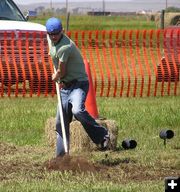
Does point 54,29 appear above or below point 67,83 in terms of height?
above

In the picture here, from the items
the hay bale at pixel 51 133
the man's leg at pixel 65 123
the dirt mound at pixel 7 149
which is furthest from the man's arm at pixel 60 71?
the hay bale at pixel 51 133

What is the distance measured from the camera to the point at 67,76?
33.6 feet

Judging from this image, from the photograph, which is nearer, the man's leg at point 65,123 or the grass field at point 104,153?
the grass field at point 104,153

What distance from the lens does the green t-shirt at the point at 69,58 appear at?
1002cm

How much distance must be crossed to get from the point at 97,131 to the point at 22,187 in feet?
7.21

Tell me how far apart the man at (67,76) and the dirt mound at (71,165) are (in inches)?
15.5

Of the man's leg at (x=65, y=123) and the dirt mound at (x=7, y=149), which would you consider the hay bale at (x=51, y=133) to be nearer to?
the dirt mound at (x=7, y=149)

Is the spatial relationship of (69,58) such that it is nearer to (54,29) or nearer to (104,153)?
(54,29)

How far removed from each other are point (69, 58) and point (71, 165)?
126cm

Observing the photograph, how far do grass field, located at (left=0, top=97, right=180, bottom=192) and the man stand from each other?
1.87 feet

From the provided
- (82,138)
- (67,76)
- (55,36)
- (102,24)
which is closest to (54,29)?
(55,36)

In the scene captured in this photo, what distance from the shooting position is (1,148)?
1188cm

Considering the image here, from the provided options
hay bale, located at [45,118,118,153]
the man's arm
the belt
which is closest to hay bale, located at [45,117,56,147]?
hay bale, located at [45,118,118,153]

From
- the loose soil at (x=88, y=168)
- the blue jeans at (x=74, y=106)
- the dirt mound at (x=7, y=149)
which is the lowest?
the dirt mound at (x=7, y=149)
